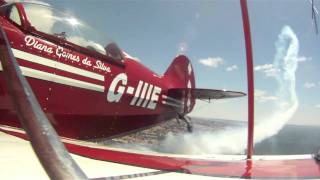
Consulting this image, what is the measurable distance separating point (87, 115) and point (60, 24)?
143 centimetres

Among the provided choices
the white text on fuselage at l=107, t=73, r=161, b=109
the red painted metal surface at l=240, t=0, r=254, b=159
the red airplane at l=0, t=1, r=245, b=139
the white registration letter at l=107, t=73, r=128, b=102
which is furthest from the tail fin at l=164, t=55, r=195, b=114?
the red painted metal surface at l=240, t=0, r=254, b=159

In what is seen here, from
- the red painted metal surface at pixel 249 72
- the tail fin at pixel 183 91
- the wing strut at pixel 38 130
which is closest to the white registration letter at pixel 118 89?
the tail fin at pixel 183 91

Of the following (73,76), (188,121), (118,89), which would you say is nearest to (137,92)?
(118,89)

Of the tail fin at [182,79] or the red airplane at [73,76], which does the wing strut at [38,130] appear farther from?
the tail fin at [182,79]

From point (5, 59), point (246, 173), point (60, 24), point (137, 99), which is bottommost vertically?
point (246, 173)

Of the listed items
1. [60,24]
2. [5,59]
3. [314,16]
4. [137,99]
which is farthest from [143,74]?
[5,59]

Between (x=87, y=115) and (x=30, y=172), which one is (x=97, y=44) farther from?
(x=30, y=172)

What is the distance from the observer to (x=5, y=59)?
124 centimetres

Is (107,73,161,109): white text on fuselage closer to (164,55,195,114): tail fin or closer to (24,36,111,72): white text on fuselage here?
(24,36,111,72): white text on fuselage

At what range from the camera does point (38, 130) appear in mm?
1075

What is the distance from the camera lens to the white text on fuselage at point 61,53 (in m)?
4.59

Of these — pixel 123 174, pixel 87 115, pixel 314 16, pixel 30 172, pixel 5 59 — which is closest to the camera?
pixel 5 59

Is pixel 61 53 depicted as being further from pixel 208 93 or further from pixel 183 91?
pixel 208 93

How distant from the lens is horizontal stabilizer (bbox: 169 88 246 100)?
8.55 metres
